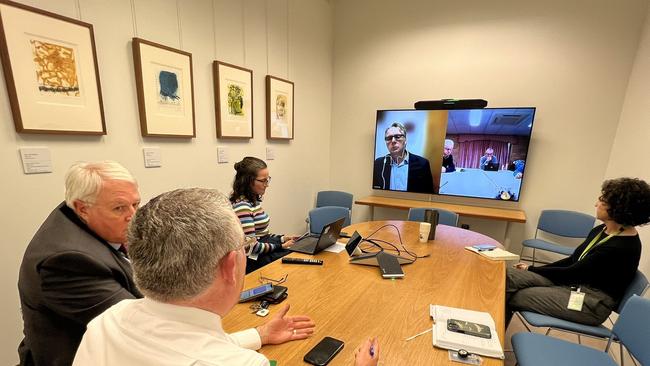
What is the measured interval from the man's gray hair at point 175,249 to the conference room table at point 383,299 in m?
0.51

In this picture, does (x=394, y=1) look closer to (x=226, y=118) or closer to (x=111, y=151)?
(x=226, y=118)

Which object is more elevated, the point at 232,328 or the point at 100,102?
the point at 100,102

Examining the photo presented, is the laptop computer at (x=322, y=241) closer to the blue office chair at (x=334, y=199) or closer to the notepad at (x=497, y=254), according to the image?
the notepad at (x=497, y=254)

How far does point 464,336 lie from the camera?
106 centimetres

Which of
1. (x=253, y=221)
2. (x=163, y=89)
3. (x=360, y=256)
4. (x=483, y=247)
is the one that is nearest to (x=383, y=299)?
(x=360, y=256)

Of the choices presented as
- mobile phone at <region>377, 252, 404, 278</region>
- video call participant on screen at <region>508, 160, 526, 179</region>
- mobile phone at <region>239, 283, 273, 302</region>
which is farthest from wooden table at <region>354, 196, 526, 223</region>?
mobile phone at <region>239, 283, 273, 302</region>

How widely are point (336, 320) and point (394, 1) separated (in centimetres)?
400

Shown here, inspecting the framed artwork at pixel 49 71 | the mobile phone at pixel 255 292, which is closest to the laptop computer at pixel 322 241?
the mobile phone at pixel 255 292

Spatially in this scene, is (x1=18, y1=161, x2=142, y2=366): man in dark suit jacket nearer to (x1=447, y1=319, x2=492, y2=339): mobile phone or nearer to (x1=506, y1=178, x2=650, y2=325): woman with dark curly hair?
(x1=447, y1=319, x2=492, y2=339): mobile phone

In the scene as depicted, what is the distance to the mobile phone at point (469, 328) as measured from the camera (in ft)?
3.50

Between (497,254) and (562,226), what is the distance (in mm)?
1916

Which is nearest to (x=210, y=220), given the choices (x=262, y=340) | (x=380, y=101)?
(x=262, y=340)

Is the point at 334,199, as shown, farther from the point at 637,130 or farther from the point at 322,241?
the point at 637,130

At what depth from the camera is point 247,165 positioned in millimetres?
2221
